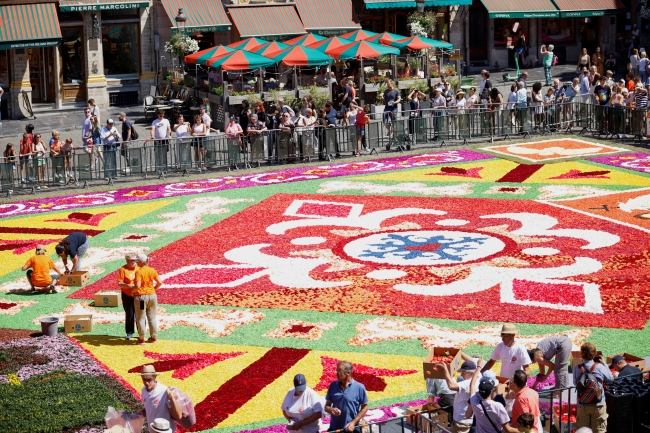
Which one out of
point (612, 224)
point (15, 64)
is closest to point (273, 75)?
point (15, 64)

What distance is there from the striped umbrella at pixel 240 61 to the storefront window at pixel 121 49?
10563 millimetres

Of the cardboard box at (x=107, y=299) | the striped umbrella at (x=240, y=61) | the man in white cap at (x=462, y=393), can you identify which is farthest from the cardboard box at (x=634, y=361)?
the striped umbrella at (x=240, y=61)

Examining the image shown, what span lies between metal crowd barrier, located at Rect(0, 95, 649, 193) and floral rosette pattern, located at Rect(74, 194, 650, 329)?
209 inches

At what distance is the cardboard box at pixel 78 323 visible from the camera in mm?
21047

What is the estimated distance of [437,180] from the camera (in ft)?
111

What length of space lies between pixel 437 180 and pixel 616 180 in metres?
4.97

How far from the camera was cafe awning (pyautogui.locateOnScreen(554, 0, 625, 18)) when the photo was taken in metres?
54.7

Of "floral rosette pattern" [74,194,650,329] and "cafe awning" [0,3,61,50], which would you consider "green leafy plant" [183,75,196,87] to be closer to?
"cafe awning" [0,3,61,50]

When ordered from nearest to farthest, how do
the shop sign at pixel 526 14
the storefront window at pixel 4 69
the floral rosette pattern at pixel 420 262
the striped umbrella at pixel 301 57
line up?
the floral rosette pattern at pixel 420 262, the striped umbrella at pixel 301 57, the storefront window at pixel 4 69, the shop sign at pixel 526 14

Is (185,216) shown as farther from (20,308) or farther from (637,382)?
(637,382)

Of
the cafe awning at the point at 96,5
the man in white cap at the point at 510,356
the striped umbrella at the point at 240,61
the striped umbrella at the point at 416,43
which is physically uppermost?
the cafe awning at the point at 96,5

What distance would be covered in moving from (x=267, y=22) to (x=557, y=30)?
1469cm

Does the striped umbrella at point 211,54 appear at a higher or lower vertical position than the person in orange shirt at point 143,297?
higher

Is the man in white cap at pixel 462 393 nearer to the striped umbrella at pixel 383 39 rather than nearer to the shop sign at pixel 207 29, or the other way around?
the striped umbrella at pixel 383 39
